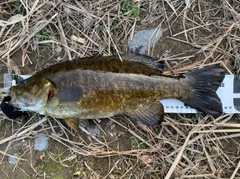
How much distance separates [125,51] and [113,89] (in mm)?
645

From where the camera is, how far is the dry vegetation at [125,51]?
3980 mm

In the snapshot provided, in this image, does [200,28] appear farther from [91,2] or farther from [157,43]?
[91,2]

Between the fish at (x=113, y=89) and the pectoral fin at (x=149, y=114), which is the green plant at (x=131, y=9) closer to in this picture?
the fish at (x=113, y=89)

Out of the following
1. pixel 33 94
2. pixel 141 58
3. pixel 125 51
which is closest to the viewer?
pixel 33 94

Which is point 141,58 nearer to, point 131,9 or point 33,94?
point 131,9

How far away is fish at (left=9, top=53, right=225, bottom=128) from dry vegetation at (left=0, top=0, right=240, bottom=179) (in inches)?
10.0

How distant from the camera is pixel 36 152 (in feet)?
13.3

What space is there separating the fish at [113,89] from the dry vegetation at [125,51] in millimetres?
253

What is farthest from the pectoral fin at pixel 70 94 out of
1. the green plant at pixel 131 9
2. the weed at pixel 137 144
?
the green plant at pixel 131 9

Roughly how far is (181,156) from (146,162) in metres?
0.40

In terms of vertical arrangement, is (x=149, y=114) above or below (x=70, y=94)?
below

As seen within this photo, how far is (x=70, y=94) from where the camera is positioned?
11.9ft

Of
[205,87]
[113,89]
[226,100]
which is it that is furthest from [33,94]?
[226,100]

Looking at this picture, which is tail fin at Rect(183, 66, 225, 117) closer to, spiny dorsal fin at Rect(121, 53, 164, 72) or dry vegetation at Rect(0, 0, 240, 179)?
dry vegetation at Rect(0, 0, 240, 179)
